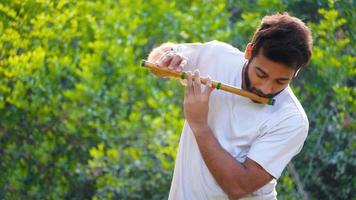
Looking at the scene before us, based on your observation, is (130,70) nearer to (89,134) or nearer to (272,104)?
(89,134)

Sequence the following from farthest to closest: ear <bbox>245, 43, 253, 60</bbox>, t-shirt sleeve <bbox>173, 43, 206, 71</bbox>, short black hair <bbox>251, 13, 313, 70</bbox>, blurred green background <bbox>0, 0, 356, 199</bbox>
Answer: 1. blurred green background <bbox>0, 0, 356, 199</bbox>
2. t-shirt sleeve <bbox>173, 43, 206, 71</bbox>
3. ear <bbox>245, 43, 253, 60</bbox>
4. short black hair <bbox>251, 13, 313, 70</bbox>

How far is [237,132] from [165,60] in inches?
16.5

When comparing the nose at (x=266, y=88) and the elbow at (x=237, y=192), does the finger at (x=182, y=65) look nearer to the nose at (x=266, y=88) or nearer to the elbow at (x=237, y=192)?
the nose at (x=266, y=88)

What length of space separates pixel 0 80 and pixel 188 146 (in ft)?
7.90

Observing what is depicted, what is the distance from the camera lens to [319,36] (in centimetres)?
620

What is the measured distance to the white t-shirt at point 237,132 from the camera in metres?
3.83

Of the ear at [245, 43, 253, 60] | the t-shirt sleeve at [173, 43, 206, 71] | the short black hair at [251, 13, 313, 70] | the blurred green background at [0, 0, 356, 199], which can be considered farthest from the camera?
the blurred green background at [0, 0, 356, 199]

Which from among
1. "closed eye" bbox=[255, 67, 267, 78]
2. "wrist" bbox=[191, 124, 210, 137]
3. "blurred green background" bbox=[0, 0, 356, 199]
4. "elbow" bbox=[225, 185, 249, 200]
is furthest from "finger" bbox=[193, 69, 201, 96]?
"blurred green background" bbox=[0, 0, 356, 199]

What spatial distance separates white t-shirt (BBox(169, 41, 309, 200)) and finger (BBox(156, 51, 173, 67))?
0.12 metres

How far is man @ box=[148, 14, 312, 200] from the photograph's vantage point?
377cm

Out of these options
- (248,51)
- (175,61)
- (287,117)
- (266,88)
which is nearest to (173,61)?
(175,61)

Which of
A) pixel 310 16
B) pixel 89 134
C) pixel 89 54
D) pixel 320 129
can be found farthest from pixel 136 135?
pixel 310 16

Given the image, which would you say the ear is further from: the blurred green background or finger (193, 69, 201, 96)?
the blurred green background

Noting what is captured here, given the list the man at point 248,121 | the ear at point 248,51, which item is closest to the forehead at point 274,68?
the man at point 248,121
